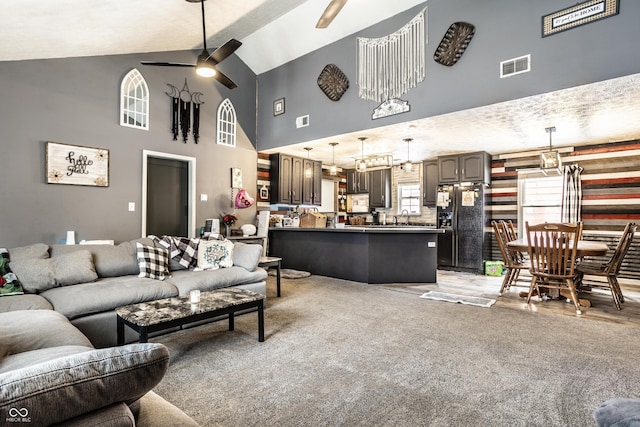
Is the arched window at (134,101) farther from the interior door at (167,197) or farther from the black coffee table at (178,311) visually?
the black coffee table at (178,311)

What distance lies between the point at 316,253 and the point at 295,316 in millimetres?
2677

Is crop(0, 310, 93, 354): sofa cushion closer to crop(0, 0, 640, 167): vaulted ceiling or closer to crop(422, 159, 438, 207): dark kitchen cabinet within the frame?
crop(0, 0, 640, 167): vaulted ceiling

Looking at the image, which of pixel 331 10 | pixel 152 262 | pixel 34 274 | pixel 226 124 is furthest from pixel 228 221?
pixel 331 10

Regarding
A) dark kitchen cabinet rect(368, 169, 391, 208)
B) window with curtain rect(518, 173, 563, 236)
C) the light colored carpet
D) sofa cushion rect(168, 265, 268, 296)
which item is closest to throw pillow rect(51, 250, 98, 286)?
sofa cushion rect(168, 265, 268, 296)

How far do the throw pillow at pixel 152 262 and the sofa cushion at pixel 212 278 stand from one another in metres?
0.13

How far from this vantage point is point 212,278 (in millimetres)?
3531

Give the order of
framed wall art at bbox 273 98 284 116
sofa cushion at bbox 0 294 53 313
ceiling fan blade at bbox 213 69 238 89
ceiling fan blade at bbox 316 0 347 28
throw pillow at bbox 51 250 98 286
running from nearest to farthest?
sofa cushion at bbox 0 294 53 313 → throw pillow at bbox 51 250 98 286 → ceiling fan blade at bbox 316 0 347 28 → ceiling fan blade at bbox 213 69 238 89 → framed wall art at bbox 273 98 284 116

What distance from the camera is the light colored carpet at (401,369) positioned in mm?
1851

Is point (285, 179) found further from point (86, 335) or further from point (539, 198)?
point (539, 198)

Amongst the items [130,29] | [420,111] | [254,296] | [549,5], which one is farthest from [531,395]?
[130,29]

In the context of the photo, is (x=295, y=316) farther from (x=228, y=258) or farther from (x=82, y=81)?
(x=82, y=81)

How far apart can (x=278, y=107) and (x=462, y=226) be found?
4471 millimetres

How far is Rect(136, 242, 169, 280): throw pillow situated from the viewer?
3449 millimetres

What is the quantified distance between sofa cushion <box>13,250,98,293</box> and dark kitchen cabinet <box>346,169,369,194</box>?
694 cm
